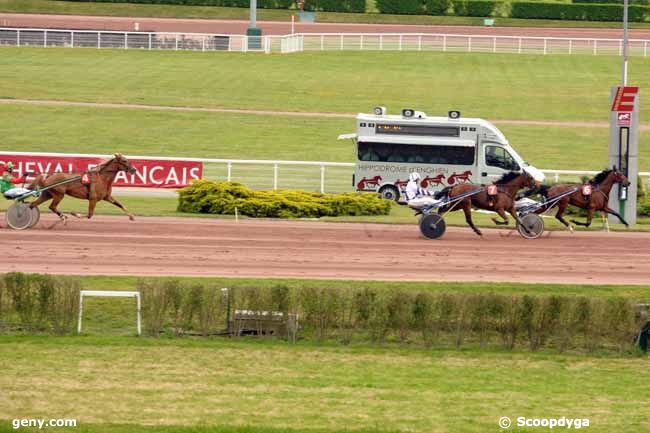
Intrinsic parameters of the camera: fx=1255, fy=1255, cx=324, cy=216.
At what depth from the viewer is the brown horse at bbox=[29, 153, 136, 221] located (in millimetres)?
22905

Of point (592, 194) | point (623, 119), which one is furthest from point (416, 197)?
point (623, 119)

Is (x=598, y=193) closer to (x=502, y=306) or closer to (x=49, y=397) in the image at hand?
(x=502, y=306)

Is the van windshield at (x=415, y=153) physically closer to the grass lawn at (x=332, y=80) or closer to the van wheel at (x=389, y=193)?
the van wheel at (x=389, y=193)

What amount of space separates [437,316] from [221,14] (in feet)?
167

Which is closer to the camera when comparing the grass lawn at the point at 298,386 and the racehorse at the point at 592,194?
the grass lawn at the point at 298,386

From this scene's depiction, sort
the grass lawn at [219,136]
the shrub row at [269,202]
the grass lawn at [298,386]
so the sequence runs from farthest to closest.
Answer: the grass lawn at [219,136]
the shrub row at [269,202]
the grass lawn at [298,386]

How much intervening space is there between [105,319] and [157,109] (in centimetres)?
2845

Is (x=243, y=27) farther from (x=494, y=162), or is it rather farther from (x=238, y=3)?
(x=494, y=162)

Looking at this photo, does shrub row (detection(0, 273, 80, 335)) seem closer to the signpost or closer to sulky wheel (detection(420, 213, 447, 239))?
sulky wheel (detection(420, 213, 447, 239))

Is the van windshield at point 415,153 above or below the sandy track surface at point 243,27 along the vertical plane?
below

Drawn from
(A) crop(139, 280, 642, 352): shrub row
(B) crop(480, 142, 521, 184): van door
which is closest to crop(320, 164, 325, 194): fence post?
(B) crop(480, 142, 521, 184): van door

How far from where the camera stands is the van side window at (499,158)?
29.5m

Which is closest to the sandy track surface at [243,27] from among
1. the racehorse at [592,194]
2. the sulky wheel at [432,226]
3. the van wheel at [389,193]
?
the van wheel at [389,193]

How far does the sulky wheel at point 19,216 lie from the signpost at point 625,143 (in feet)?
37.0
